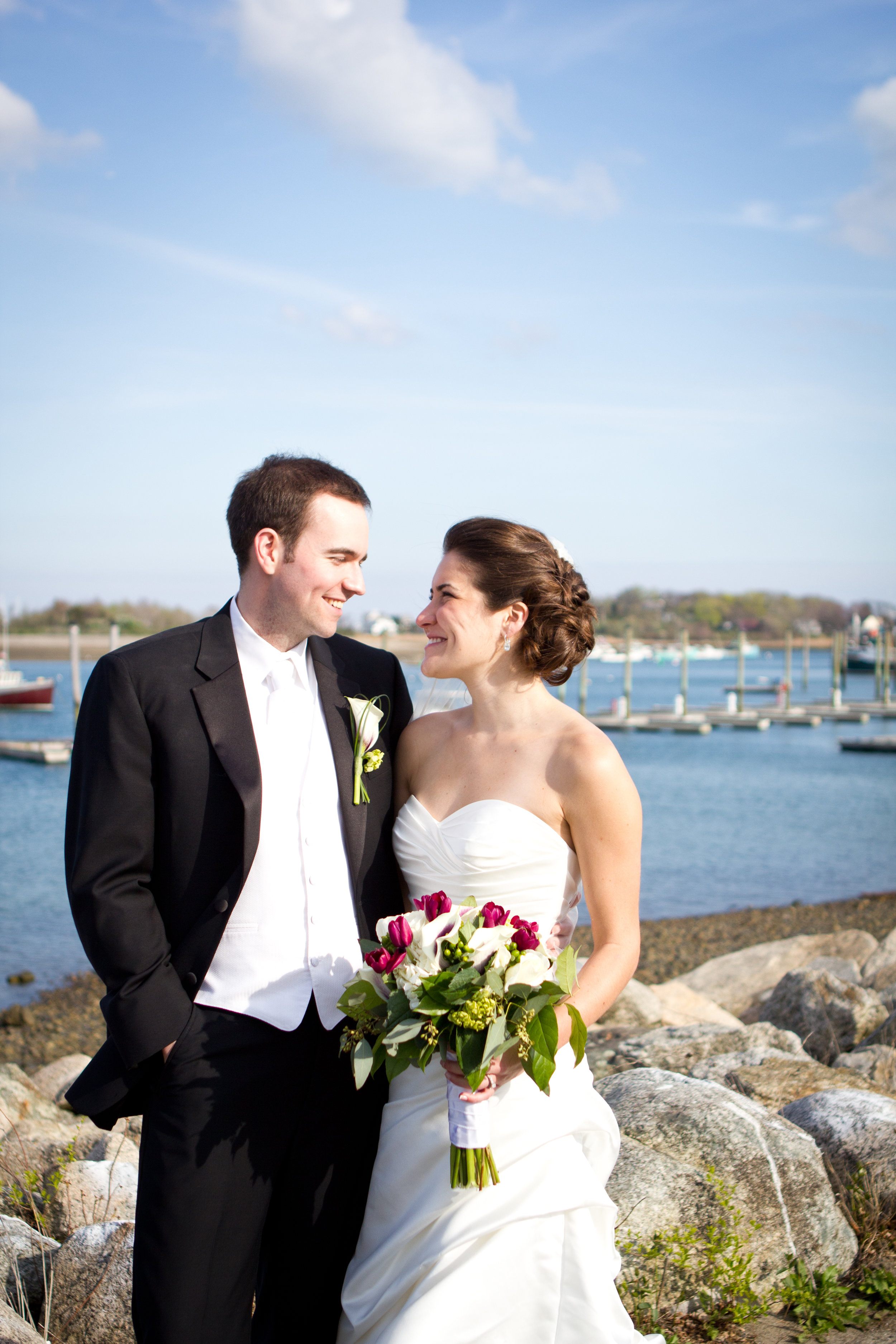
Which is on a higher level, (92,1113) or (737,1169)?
(92,1113)

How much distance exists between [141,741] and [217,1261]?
1505 mm

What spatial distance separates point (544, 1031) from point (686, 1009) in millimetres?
6777

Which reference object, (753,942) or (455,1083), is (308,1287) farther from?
(753,942)

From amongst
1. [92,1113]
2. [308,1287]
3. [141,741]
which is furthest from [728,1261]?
[141,741]

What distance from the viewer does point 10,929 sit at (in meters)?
18.8

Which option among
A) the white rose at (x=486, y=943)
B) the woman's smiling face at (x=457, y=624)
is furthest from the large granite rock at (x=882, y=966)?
the white rose at (x=486, y=943)

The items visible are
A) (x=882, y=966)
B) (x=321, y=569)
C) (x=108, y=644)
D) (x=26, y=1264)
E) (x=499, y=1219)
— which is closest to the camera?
(x=499, y=1219)

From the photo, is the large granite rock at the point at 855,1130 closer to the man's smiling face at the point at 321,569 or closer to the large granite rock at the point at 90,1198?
the large granite rock at the point at 90,1198

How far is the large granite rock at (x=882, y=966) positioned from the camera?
977 centimetres

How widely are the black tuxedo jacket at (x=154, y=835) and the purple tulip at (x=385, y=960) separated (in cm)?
41

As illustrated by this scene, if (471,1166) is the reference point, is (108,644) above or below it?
below

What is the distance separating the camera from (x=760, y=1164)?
414cm

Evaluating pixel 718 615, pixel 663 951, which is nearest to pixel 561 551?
pixel 663 951

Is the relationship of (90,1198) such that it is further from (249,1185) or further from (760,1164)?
(760,1164)
